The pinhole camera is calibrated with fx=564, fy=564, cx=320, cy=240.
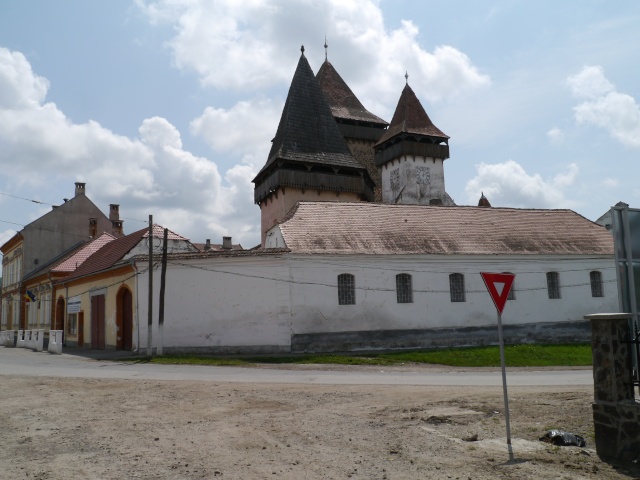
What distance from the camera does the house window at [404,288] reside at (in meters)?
25.2

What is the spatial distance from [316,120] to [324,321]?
20.7 meters

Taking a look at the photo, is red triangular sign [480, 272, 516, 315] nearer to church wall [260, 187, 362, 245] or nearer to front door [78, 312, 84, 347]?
front door [78, 312, 84, 347]

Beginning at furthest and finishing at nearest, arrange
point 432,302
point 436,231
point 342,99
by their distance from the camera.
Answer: point 342,99, point 436,231, point 432,302

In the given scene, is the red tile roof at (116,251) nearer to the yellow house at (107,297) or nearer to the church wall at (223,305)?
the yellow house at (107,297)

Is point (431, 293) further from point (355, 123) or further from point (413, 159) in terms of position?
point (355, 123)

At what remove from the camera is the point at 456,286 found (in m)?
26.4

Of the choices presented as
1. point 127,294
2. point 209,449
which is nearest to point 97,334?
point 127,294

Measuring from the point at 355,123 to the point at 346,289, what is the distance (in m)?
28.7

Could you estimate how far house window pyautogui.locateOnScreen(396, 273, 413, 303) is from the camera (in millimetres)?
25219

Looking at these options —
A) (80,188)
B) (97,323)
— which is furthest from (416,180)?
(80,188)

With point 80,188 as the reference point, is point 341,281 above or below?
below

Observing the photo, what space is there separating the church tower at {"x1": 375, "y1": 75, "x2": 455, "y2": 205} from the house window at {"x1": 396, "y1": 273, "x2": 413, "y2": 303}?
18.8 m

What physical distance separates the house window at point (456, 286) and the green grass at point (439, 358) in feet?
8.57

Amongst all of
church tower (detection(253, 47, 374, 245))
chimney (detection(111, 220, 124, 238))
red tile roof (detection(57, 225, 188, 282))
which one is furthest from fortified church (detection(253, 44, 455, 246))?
chimney (detection(111, 220, 124, 238))
